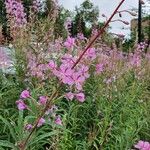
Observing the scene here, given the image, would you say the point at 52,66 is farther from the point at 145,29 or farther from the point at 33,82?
the point at 145,29

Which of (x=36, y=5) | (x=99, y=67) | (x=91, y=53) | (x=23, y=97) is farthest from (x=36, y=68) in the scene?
(x=23, y=97)

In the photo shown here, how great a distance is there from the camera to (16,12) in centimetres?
665

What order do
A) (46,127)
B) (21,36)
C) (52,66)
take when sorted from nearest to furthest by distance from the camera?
(52,66)
(46,127)
(21,36)

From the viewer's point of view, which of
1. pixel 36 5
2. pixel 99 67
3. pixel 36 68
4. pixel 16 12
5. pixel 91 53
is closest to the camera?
pixel 91 53

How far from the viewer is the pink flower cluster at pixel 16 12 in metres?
6.65

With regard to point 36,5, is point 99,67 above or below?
below

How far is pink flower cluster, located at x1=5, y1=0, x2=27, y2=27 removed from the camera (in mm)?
6652

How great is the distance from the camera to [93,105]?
5809 millimetres

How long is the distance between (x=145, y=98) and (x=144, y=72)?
112cm

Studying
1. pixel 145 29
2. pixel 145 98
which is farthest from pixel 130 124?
pixel 145 29

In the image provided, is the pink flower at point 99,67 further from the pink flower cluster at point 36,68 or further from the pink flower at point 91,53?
the pink flower at point 91,53

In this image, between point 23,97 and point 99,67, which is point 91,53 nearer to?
point 23,97

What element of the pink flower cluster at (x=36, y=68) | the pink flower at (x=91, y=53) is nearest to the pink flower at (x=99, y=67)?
the pink flower cluster at (x=36, y=68)

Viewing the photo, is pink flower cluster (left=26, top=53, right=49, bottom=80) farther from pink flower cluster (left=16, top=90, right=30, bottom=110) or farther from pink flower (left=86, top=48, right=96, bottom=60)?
pink flower cluster (left=16, top=90, right=30, bottom=110)
